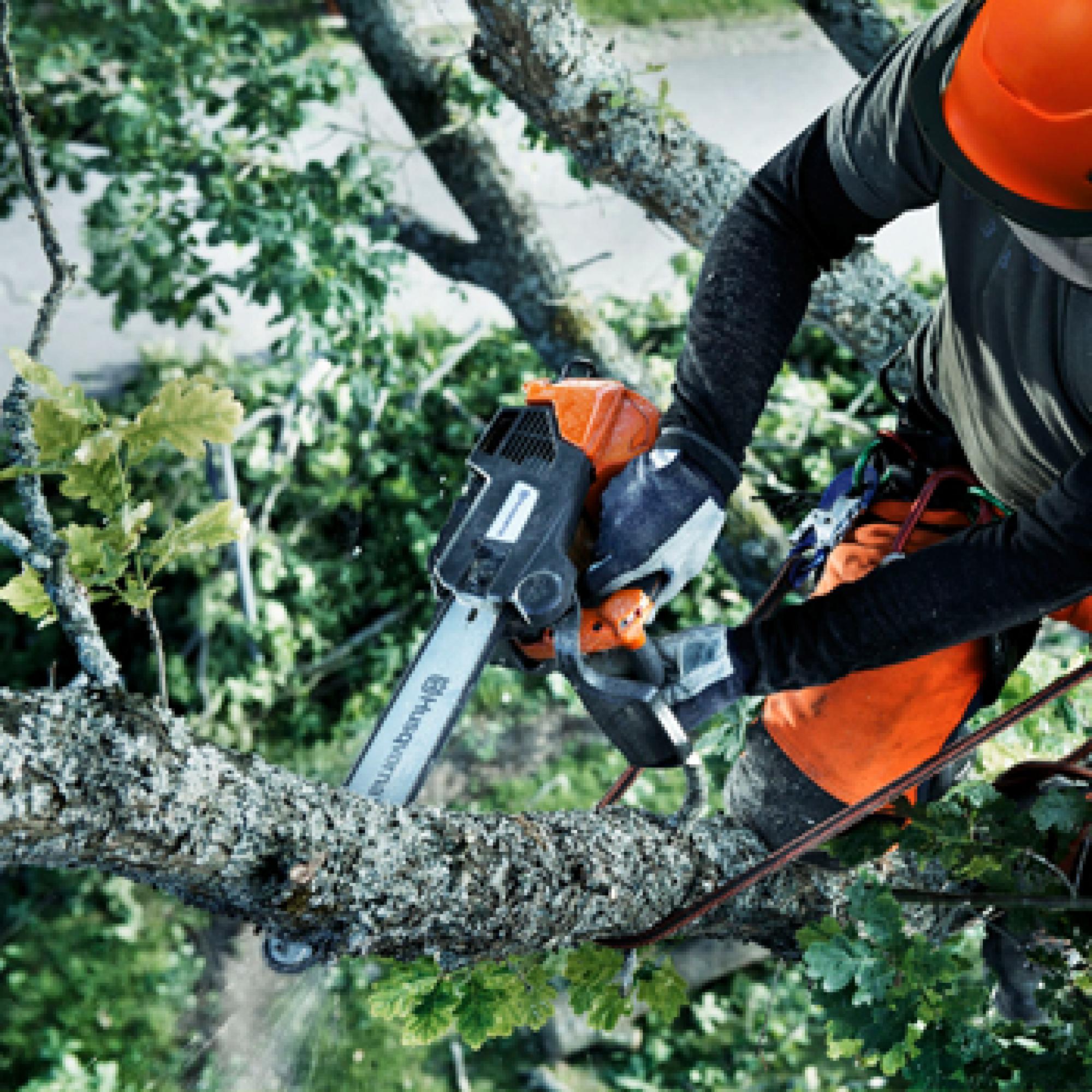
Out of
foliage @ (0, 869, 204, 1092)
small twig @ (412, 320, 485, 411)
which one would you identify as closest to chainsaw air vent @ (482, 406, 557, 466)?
foliage @ (0, 869, 204, 1092)

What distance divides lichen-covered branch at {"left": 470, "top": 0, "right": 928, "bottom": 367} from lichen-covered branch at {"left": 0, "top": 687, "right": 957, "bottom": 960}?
1675 millimetres

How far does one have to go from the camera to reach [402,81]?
3.64 metres

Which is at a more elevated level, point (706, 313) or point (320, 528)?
point (706, 313)

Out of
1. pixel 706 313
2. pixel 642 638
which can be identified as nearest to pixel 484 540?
pixel 642 638

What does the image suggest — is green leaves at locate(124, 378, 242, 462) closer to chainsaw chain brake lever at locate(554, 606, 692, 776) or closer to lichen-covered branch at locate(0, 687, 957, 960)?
lichen-covered branch at locate(0, 687, 957, 960)

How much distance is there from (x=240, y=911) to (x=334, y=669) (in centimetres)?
311

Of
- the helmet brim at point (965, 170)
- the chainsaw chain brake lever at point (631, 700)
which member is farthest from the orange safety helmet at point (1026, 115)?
the chainsaw chain brake lever at point (631, 700)

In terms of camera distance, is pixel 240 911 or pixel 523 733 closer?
pixel 240 911

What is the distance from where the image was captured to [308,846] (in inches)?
54.1

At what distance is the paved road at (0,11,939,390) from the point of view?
17.8ft

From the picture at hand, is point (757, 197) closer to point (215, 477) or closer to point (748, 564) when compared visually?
point (748, 564)

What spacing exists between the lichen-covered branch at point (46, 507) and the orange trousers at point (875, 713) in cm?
115

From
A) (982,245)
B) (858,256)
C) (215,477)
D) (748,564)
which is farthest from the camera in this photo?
Result: (215,477)

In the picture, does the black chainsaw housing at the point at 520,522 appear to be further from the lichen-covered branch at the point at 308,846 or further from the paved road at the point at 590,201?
the paved road at the point at 590,201
